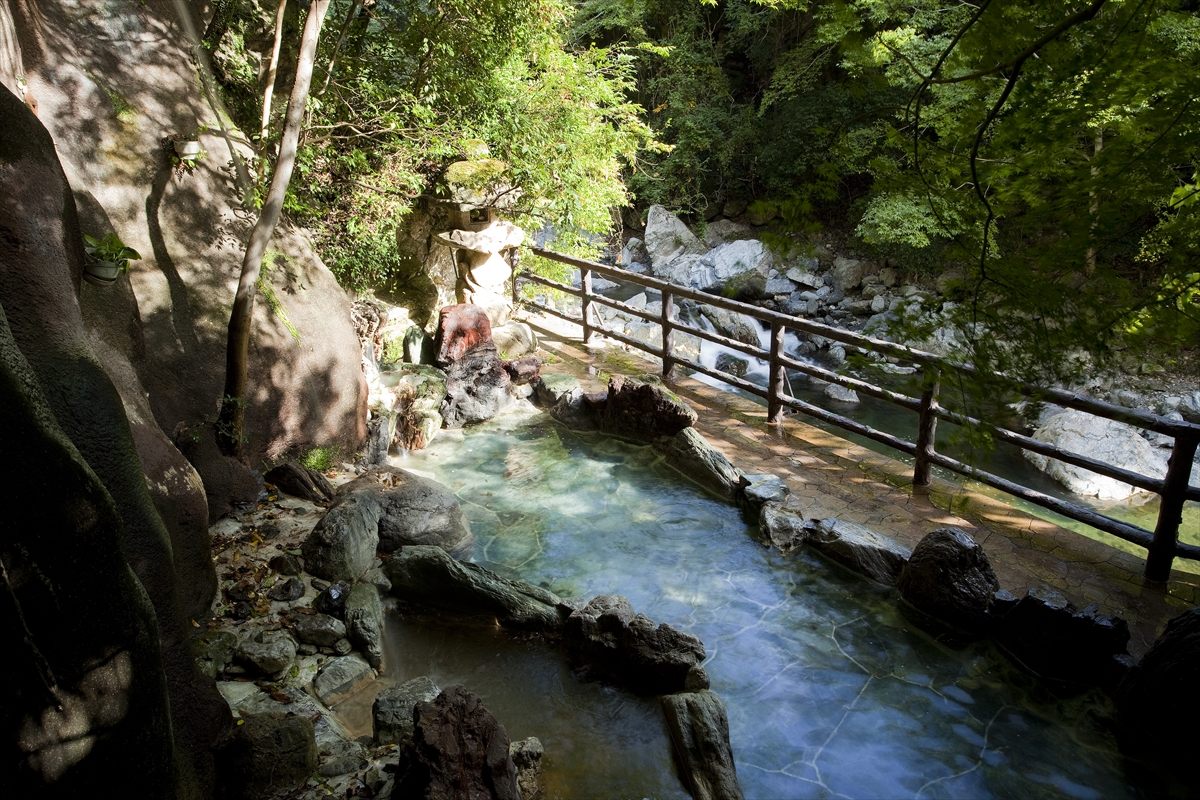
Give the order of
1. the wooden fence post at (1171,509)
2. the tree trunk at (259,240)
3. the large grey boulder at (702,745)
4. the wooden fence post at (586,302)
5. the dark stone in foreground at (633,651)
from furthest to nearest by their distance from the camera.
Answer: the wooden fence post at (586,302) < the tree trunk at (259,240) < the wooden fence post at (1171,509) < the dark stone in foreground at (633,651) < the large grey boulder at (702,745)

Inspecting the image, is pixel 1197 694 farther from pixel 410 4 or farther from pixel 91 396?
pixel 410 4

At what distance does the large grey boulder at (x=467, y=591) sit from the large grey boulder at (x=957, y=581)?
2.36 m

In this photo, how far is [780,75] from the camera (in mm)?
15102

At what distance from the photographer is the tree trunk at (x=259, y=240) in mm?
5238

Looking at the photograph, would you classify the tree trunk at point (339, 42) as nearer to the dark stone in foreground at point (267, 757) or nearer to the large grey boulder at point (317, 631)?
the large grey boulder at point (317, 631)

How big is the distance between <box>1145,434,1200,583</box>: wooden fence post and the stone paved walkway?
0.38 feet

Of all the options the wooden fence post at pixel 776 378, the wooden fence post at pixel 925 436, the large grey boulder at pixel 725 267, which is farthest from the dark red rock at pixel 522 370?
the large grey boulder at pixel 725 267

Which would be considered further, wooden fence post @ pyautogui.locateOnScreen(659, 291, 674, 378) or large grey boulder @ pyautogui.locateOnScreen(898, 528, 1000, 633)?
wooden fence post @ pyautogui.locateOnScreen(659, 291, 674, 378)

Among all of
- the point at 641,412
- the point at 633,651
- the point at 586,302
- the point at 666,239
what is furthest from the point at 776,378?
the point at 666,239

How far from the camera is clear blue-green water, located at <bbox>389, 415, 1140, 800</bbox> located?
12.0 ft

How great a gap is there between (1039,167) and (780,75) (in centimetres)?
1405

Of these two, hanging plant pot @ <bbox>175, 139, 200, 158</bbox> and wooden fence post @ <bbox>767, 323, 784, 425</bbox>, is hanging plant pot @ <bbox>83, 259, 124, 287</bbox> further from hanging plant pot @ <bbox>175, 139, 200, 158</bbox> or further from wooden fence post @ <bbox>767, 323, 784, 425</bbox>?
wooden fence post @ <bbox>767, 323, 784, 425</bbox>

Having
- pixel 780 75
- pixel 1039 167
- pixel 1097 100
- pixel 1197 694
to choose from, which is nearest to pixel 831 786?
pixel 1197 694

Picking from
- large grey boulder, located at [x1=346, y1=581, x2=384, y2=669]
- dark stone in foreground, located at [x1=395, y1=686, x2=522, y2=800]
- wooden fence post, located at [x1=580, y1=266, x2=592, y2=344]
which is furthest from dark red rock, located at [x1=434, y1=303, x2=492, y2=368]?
dark stone in foreground, located at [x1=395, y1=686, x2=522, y2=800]
